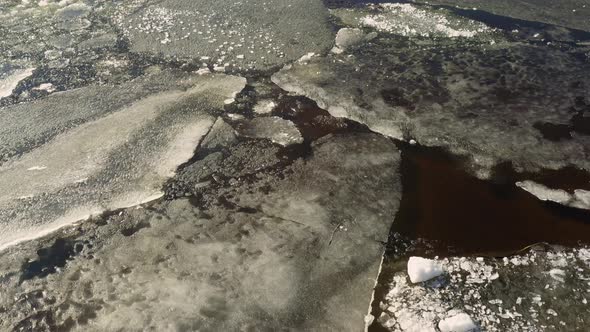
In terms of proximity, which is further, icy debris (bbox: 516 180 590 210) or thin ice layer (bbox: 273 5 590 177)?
thin ice layer (bbox: 273 5 590 177)

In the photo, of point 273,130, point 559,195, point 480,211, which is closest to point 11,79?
point 273,130

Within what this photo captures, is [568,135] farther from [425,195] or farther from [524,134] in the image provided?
[425,195]

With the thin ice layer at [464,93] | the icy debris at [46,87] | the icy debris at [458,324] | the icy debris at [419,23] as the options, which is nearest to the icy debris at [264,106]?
the thin ice layer at [464,93]

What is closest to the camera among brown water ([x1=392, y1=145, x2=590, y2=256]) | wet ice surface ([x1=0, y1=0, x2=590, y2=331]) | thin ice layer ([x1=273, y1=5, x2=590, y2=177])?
wet ice surface ([x1=0, y1=0, x2=590, y2=331])

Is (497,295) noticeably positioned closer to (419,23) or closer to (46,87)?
(419,23)

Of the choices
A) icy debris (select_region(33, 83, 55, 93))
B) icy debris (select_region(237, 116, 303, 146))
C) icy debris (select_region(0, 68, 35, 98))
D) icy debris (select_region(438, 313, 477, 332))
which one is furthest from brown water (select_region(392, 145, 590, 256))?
icy debris (select_region(0, 68, 35, 98))

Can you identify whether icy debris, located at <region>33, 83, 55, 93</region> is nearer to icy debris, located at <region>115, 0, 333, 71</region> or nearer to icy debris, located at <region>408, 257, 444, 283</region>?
icy debris, located at <region>115, 0, 333, 71</region>

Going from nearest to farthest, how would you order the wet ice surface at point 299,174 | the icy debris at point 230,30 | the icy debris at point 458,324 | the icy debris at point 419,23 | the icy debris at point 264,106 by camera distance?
1. the icy debris at point 458,324
2. the wet ice surface at point 299,174
3. the icy debris at point 264,106
4. the icy debris at point 230,30
5. the icy debris at point 419,23

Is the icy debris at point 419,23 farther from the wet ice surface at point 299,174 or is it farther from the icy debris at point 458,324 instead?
the icy debris at point 458,324
